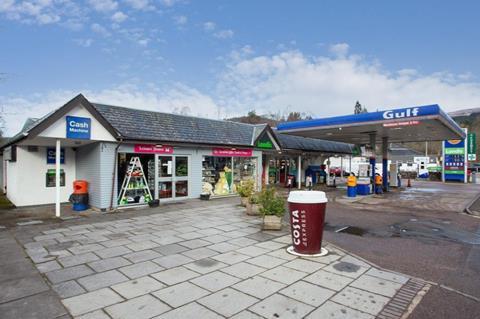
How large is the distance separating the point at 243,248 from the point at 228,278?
169cm

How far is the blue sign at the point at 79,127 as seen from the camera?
9.66 m

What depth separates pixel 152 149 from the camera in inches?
472

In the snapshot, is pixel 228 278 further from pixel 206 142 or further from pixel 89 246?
pixel 206 142

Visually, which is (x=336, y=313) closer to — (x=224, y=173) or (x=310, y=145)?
(x=224, y=173)

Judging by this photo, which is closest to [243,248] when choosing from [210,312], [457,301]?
[210,312]

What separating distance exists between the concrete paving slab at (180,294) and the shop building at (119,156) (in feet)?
22.5

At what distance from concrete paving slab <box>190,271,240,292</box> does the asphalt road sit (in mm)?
2424

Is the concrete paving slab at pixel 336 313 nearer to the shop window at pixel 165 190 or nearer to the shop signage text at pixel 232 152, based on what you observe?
the shop window at pixel 165 190

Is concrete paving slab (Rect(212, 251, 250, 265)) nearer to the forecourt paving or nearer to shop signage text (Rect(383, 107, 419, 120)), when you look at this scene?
the forecourt paving

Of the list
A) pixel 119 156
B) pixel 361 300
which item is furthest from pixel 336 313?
pixel 119 156

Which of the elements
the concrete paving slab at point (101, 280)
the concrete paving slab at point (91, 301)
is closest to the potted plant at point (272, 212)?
the concrete paving slab at point (101, 280)

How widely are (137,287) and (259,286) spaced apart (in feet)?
5.72

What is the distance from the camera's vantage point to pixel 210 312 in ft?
11.6

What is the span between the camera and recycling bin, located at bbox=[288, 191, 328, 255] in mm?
5578
